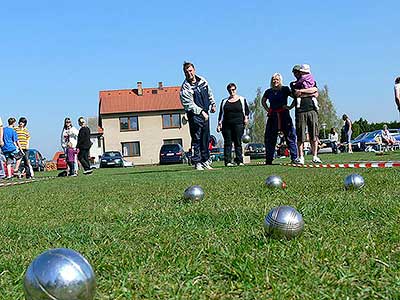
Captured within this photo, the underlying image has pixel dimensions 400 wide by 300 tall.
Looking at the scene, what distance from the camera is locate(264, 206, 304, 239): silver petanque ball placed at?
3350 mm

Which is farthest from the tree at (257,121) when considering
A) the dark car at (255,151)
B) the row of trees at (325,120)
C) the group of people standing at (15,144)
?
the group of people standing at (15,144)

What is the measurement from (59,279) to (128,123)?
234 feet

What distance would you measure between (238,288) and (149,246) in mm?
1051

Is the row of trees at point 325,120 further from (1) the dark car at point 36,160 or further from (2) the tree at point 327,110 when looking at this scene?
(1) the dark car at point 36,160

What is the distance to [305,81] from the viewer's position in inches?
482

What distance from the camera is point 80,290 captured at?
2.18 meters

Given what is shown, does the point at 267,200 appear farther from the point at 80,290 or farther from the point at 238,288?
the point at 80,290

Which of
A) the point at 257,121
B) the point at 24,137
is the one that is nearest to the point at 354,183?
the point at 24,137

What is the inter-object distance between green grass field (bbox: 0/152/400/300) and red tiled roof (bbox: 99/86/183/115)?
66.1 m

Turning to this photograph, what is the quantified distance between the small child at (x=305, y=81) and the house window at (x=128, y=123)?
6069cm

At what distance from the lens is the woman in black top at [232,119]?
13.8 meters

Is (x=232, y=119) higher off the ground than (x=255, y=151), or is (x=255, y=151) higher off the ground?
(x=232, y=119)

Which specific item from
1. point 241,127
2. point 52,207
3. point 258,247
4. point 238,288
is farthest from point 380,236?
point 241,127

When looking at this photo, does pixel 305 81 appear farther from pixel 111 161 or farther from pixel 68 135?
pixel 111 161
